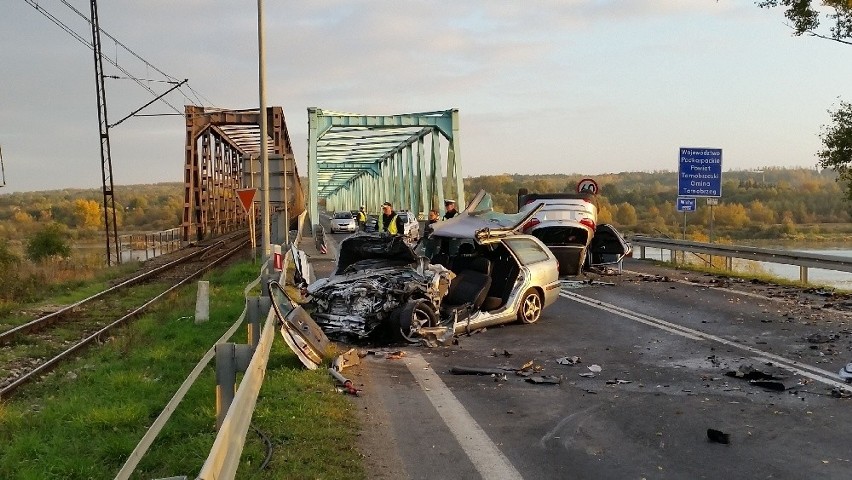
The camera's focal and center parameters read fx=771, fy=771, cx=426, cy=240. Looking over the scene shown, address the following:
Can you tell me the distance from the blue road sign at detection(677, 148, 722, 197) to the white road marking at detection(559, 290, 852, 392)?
29.0 feet

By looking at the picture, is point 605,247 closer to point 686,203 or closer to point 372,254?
point 686,203

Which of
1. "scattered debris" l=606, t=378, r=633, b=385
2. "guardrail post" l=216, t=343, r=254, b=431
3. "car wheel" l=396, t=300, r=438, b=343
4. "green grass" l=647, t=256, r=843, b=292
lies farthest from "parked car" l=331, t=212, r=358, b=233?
"guardrail post" l=216, t=343, r=254, b=431

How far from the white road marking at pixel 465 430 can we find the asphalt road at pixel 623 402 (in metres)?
0.01

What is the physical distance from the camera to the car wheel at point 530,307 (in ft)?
36.8

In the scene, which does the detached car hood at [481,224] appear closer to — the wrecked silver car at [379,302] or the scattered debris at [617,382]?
the wrecked silver car at [379,302]

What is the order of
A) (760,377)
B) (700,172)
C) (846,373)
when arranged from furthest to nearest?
(700,172) < (760,377) < (846,373)

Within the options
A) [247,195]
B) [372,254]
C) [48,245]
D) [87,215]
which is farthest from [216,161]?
[372,254]

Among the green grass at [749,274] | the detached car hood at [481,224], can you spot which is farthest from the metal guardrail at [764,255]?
the detached car hood at [481,224]

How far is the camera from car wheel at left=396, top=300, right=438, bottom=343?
9641 millimetres

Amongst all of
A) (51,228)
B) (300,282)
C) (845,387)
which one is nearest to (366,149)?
(51,228)

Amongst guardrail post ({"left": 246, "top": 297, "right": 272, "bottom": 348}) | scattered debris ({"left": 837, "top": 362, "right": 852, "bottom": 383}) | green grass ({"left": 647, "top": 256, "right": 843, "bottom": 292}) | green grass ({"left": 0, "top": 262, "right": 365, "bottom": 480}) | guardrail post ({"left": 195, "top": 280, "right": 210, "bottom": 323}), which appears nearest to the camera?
green grass ({"left": 0, "top": 262, "right": 365, "bottom": 480})

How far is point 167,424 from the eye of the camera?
6527 millimetres

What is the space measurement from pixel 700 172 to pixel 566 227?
789cm

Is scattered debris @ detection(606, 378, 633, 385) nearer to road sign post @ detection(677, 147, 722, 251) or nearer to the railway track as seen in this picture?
the railway track
